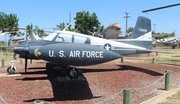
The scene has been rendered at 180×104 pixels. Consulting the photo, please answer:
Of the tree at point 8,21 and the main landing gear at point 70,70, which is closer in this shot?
the main landing gear at point 70,70

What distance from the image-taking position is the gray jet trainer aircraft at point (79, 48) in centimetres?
728

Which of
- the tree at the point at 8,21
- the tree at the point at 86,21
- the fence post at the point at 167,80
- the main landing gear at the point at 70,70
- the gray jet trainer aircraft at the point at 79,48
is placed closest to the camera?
the gray jet trainer aircraft at the point at 79,48

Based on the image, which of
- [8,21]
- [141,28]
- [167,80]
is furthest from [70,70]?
[8,21]

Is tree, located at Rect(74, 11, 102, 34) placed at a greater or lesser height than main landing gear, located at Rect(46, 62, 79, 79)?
greater

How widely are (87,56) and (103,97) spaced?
5.04 ft

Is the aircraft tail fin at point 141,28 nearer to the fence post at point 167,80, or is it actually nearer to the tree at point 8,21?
the fence post at point 167,80

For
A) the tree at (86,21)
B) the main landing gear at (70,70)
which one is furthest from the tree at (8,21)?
the main landing gear at (70,70)

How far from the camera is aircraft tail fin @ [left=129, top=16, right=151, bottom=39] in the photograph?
513 inches

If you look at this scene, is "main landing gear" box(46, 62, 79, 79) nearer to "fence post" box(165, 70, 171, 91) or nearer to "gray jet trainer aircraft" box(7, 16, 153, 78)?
"gray jet trainer aircraft" box(7, 16, 153, 78)

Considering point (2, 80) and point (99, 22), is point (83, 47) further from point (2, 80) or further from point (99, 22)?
point (99, 22)

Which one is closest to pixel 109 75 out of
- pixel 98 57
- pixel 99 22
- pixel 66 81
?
pixel 66 81

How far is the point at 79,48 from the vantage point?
7.46 metres

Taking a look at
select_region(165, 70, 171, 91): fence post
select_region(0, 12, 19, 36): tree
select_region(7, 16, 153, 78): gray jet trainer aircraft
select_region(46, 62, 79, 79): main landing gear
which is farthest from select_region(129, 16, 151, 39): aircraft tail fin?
select_region(0, 12, 19, 36): tree

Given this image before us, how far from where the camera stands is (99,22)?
168 ft
